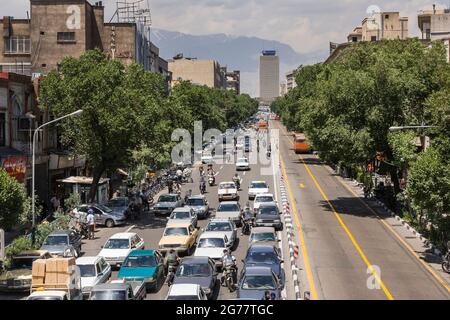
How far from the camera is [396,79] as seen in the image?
41219 mm

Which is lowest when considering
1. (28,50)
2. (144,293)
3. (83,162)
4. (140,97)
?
(144,293)

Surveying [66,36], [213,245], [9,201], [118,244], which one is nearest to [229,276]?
[213,245]

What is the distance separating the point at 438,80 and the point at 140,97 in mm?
20451

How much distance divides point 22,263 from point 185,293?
963cm

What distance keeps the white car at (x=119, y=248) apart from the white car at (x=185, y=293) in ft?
26.4

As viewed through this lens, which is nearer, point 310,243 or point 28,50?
point 310,243

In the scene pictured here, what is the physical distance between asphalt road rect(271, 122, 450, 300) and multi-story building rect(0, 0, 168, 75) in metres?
38.3

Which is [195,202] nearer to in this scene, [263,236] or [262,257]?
[263,236]

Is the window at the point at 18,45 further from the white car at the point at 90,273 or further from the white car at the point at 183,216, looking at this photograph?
the white car at the point at 90,273

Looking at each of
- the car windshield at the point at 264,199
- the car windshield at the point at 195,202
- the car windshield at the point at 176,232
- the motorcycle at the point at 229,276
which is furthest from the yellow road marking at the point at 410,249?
the car windshield at the point at 195,202

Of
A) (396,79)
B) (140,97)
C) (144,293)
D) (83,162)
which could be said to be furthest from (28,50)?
(144,293)

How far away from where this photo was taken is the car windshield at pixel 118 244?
28500 millimetres

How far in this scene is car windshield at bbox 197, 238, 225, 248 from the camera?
1121 inches
